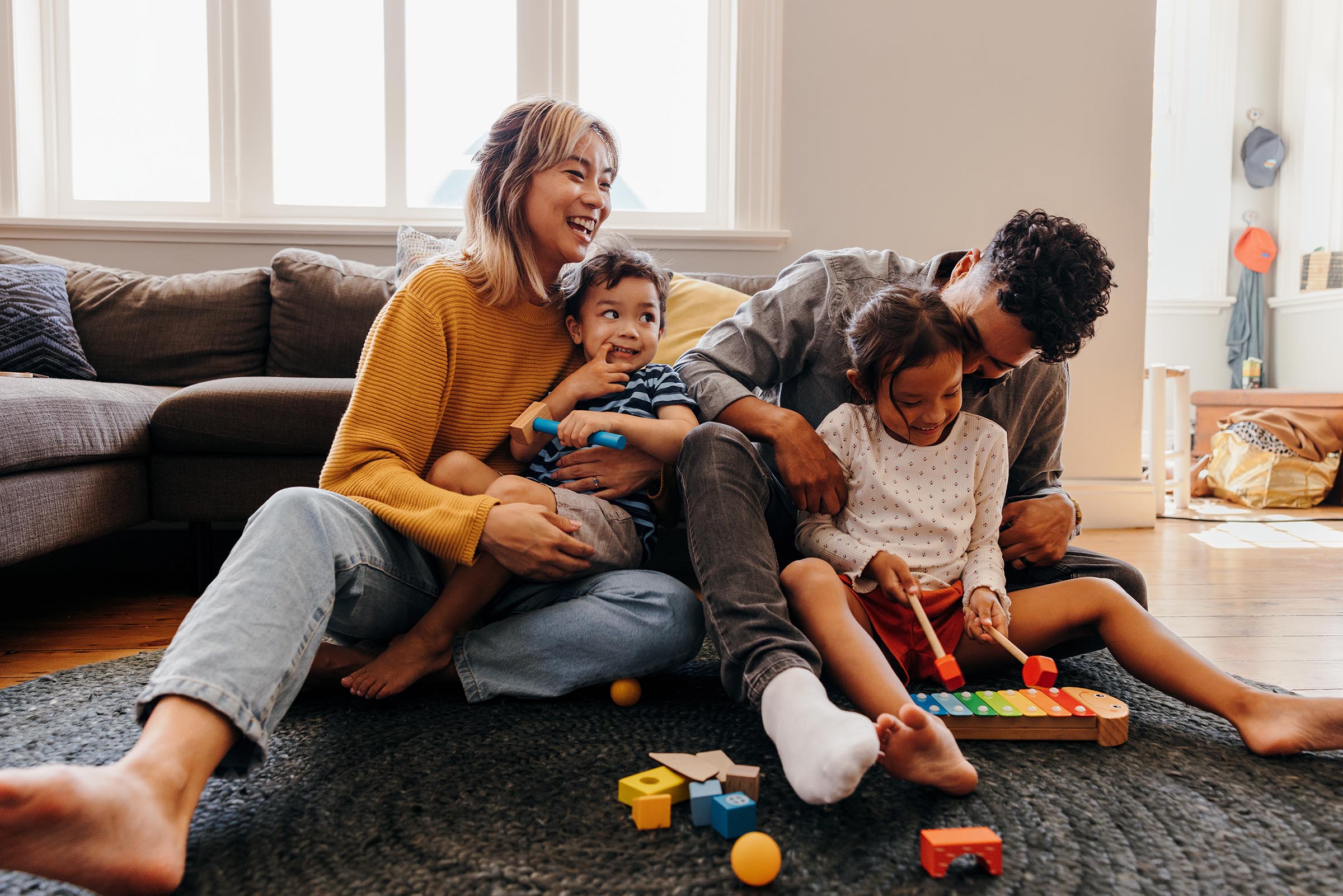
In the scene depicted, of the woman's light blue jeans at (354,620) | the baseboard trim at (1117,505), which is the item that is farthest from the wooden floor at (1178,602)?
the woman's light blue jeans at (354,620)

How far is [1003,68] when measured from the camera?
266cm

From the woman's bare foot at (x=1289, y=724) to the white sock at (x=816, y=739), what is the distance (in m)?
0.48

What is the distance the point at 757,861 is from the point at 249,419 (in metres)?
1.43

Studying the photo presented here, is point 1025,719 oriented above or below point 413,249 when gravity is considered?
below

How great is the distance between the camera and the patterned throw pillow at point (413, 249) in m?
2.09

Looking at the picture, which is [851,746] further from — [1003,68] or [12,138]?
[12,138]

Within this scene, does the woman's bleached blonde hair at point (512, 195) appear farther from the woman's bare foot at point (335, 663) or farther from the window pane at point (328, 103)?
the window pane at point (328, 103)

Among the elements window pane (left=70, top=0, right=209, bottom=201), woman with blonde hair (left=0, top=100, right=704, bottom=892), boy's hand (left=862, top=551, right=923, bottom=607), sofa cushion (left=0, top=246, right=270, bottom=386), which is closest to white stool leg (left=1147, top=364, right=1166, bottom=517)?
boy's hand (left=862, top=551, right=923, bottom=607)

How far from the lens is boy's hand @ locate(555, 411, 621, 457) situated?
3.65 feet

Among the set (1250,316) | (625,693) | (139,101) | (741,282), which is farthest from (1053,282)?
(1250,316)

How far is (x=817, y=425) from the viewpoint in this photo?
1.33 m

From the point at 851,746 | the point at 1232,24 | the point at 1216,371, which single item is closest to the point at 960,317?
the point at 851,746

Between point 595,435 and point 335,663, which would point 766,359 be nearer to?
point 595,435

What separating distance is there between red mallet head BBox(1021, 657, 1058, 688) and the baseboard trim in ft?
5.93
